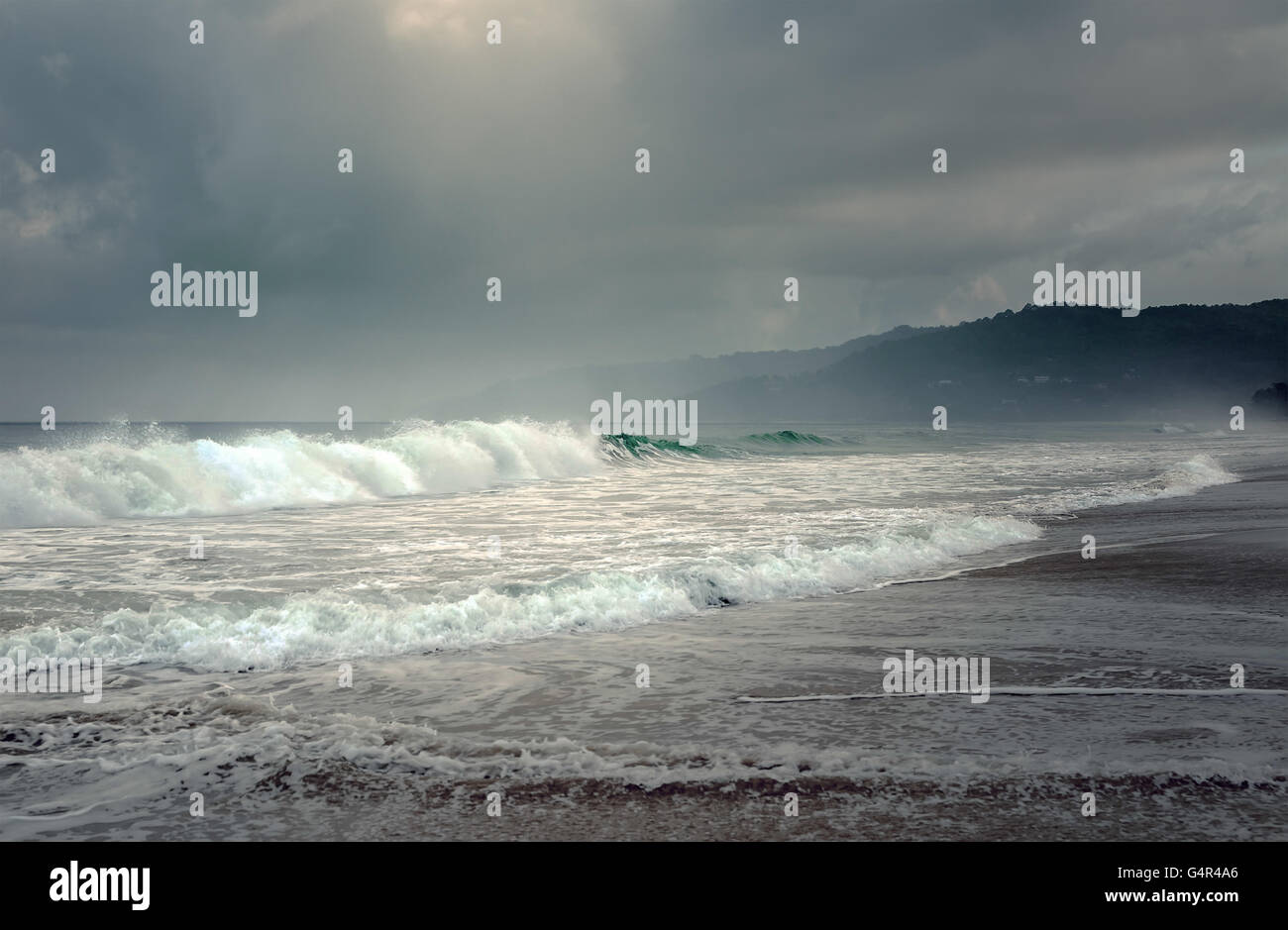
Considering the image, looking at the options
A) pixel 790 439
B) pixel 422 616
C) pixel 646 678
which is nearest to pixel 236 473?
pixel 422 616

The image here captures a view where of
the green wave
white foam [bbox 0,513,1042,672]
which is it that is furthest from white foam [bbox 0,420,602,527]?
the green wave

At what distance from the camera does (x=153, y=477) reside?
23547mm

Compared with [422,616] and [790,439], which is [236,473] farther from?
[790,439]

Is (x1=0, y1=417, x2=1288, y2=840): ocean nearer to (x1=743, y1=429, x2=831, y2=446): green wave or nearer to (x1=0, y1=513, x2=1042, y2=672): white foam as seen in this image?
(x1=0, y1=513, x2=1042, y2=672): white foam

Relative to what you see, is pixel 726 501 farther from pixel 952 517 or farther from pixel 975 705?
pixel 975 705

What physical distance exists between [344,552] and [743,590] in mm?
7164

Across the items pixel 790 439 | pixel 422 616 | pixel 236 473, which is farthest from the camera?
pixel 790 439

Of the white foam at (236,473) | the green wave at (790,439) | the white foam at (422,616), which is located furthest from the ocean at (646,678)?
the green wave at (790,439)

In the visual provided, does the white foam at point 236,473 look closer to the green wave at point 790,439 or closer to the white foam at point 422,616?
the white foam at point 422,616

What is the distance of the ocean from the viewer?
486cm

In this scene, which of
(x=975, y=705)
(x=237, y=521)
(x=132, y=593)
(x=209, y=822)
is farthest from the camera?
(x=237, y=521)

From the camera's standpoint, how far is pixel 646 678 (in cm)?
767

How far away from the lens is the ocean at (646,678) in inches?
191
